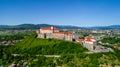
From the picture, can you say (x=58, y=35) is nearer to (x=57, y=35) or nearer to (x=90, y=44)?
(x=57, y=35)

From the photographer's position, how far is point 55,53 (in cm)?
7462

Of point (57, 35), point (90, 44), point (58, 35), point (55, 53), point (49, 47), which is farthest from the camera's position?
point (57, 35)

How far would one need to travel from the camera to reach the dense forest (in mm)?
65250

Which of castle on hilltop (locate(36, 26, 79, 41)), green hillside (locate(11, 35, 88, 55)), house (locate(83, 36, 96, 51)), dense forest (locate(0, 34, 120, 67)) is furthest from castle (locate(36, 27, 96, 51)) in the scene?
green hillside (locate(11, 35, 88, 55))

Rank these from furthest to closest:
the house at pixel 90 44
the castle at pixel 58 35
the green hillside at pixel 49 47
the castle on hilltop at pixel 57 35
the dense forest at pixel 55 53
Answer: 1. the castle on hilltop at pixel 57 35
2. the castle at pixel 58 35
3. the green hillside at pixel 49 47
4. the house at pixel 90 44
5. the dense forest at pixel 55 53

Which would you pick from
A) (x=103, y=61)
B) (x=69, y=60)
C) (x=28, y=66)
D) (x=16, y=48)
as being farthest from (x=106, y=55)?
(x=16, y=48)

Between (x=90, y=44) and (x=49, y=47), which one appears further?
(x=49, y=47)

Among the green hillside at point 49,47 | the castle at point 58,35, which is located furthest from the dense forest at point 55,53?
the castle at point 58,35

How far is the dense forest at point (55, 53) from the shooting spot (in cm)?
6525

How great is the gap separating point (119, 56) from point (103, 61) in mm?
7740

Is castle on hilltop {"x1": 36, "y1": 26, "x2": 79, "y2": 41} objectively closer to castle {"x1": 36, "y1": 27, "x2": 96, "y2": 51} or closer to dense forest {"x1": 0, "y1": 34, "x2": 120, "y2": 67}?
castle {"x1": 36, "y1": 27, "x2": 96, "y2": 51}

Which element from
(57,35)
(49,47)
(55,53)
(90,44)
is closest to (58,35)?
(57,35)

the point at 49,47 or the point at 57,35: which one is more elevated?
the point at 57,35

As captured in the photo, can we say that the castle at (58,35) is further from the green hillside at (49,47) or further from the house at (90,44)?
the green hillside at (49,47)
